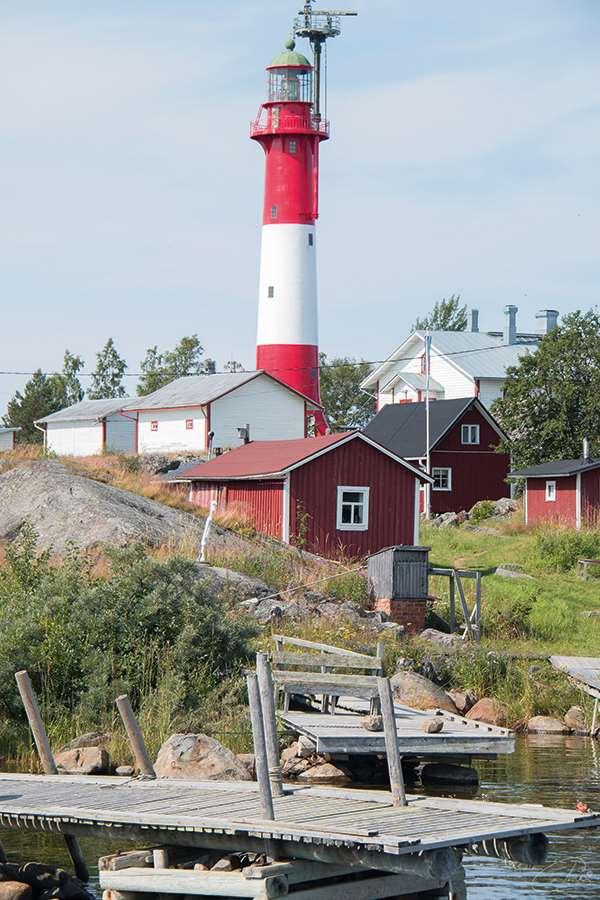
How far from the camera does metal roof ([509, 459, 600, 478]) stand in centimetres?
5012

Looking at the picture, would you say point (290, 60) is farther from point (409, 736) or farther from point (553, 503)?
point (409, 736)

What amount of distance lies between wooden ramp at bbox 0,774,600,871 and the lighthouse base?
1725 inches

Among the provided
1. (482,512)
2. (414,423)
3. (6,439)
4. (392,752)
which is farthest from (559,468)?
(392,752)

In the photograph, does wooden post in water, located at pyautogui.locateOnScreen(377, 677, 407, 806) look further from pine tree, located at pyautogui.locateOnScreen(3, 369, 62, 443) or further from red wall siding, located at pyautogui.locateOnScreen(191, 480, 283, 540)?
pine tree, located at pyautogui.locateOnScreen(3, 369, 62, 443)

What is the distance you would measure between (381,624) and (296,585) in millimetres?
3079

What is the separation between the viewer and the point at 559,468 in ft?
167

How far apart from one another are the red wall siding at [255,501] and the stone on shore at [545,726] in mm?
14221

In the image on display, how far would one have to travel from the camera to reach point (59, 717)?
66.5 ft

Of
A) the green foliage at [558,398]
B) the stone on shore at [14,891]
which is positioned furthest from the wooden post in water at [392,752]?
the green foliage at [558,398]

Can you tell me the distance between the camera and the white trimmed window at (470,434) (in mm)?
60531

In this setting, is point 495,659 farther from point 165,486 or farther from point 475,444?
point 475,444

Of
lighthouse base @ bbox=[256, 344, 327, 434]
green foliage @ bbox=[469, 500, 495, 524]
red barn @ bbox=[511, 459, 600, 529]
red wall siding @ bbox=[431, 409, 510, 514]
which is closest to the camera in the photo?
red barn @ bbox=[511, 459, 600, 529]

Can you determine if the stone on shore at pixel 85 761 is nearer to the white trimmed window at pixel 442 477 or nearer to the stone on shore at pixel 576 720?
the stone on shore at pixel 576 720

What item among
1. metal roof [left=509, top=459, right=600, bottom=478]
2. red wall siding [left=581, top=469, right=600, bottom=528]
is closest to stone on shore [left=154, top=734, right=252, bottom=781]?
metal roof [left=509, top=459, right=600, bottom=478]
